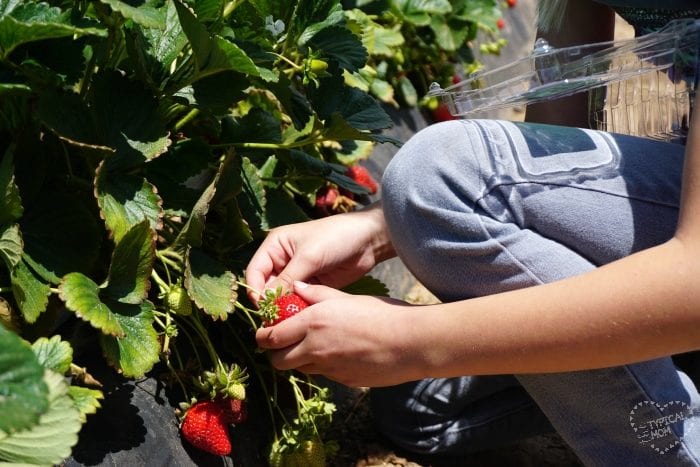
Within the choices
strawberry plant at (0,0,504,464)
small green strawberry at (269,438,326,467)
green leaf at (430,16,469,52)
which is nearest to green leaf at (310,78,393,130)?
strawberry plant at (0,0,504,464)

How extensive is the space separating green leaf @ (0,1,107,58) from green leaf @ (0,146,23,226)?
0.40ft

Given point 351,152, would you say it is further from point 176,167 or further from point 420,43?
point 420,43

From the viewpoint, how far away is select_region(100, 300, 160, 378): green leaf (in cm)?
108

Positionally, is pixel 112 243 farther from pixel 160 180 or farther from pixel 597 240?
pixel 597 240

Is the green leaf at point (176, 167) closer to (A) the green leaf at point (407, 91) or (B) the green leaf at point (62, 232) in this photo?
(B) the green leaf at point (62, 232)

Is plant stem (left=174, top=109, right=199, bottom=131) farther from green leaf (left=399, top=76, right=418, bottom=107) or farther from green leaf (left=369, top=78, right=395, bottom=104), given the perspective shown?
green leaf (left=399, top=76, right=418, bottom=107)

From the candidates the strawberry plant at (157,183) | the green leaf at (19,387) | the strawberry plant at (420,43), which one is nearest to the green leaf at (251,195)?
the strawberry plant at (157,183)

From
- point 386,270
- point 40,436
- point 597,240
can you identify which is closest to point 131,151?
point 40,436

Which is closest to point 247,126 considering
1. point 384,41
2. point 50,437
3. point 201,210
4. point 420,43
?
point 201,210

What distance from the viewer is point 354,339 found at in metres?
1.10

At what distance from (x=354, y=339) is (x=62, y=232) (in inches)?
13.9

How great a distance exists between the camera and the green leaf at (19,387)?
71 centimetres

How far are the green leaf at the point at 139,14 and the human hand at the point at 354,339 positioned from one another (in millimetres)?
360

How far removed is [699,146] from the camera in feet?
3.14
